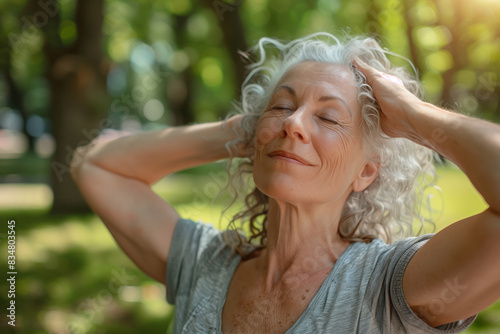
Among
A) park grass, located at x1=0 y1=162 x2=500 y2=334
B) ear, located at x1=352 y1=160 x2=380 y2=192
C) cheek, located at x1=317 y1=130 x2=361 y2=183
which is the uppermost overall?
cheek, located at x1=317 y1=130 x2=361 y2=183

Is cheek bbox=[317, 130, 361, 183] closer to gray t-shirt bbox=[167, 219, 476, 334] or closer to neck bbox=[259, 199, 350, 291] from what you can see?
neck bbox=[259, 199, 350, 291]

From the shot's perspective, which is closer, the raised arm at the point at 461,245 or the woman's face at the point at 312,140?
the raised arm at the point at 461,245

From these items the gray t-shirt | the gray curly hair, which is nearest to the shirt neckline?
the gray t-shirt

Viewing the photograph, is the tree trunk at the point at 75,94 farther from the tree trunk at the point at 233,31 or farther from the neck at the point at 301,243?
the neck at the point at 301,243

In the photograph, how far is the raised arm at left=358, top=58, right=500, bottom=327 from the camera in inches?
52.0

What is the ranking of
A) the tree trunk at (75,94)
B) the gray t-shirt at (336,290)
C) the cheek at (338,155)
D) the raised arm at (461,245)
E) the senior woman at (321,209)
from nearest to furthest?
the raised arm at (461,245)
the senior woman at (321,209)
the gray t-shirt at (336,290)
the cheek at (338,155)
the tree trunk at (75,94)

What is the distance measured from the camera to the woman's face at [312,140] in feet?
5.75

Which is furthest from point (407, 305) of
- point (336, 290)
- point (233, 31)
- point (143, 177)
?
point (233, 31)

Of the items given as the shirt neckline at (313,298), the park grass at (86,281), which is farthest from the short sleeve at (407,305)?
the park grass at (86,281)

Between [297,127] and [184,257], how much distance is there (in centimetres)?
81

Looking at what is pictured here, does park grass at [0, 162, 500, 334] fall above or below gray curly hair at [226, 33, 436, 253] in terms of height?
below

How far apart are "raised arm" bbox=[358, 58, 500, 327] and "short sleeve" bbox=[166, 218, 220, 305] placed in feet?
3.12

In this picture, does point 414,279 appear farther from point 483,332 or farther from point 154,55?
point 154,55

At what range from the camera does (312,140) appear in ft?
5.89
